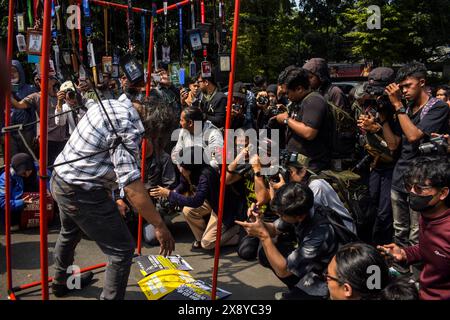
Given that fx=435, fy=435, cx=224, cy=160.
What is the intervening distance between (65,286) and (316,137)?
6.95ft

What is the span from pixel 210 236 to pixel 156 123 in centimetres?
157

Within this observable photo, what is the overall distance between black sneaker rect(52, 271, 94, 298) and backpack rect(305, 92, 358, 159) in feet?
6.93

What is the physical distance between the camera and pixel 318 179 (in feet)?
9.64

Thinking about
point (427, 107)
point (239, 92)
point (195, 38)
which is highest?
point (195, 38)

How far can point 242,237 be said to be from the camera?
4.09 metres

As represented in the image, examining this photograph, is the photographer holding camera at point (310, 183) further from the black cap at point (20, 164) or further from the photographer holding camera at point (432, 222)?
the black cap at point (20, 164)

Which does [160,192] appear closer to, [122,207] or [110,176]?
[122,207]

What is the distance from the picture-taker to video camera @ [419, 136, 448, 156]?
9.57 ft

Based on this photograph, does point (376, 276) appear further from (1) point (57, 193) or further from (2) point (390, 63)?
(2) point (390, 63)

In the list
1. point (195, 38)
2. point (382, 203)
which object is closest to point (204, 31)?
point (195, 38)

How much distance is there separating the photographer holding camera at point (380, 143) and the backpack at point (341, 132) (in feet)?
0.55

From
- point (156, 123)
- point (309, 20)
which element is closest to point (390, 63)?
point (309, 20)

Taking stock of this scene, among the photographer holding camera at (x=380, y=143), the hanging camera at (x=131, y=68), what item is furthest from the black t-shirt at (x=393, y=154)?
the hanging camera at (x=131, y=68)

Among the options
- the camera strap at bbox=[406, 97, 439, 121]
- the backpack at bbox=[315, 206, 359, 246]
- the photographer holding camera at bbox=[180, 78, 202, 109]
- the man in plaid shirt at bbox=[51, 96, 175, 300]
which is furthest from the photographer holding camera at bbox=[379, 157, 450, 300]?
the photographer holding camera at bbox=[180, 78, 202, 109]
